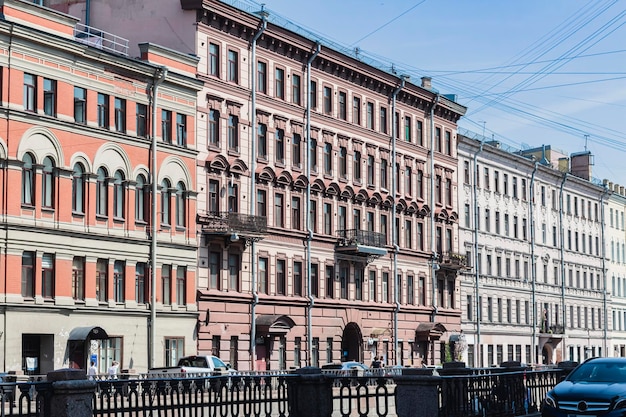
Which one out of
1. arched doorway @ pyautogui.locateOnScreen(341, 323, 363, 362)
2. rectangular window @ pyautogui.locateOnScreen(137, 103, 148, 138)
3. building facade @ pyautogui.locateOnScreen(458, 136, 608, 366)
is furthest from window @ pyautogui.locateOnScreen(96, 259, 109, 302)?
building facade @ pyautogui.locateOnScreen(458, 136, 608, 366)

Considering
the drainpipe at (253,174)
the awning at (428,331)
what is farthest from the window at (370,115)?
the awning at (428,331)

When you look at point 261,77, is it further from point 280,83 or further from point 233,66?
point 233,66

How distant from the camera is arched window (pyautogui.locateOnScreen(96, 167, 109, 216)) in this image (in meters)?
42.0

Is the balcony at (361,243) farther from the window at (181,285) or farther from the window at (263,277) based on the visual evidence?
the window at (181,285)

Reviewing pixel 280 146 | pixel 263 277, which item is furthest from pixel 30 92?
pixel 280 146

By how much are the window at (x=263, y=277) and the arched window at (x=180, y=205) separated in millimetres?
5560

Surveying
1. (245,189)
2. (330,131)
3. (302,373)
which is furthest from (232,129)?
(302,373)

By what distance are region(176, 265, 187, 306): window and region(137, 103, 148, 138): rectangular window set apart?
5.28m

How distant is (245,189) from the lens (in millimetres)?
49281

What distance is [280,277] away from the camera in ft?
170

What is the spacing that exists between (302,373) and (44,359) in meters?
18.9

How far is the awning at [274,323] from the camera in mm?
49531

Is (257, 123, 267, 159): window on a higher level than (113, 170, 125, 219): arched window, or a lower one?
higher

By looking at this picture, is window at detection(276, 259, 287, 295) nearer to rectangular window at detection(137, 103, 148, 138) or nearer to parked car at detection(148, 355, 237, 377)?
rectangular window at detection(137, 103, 148, 138)
